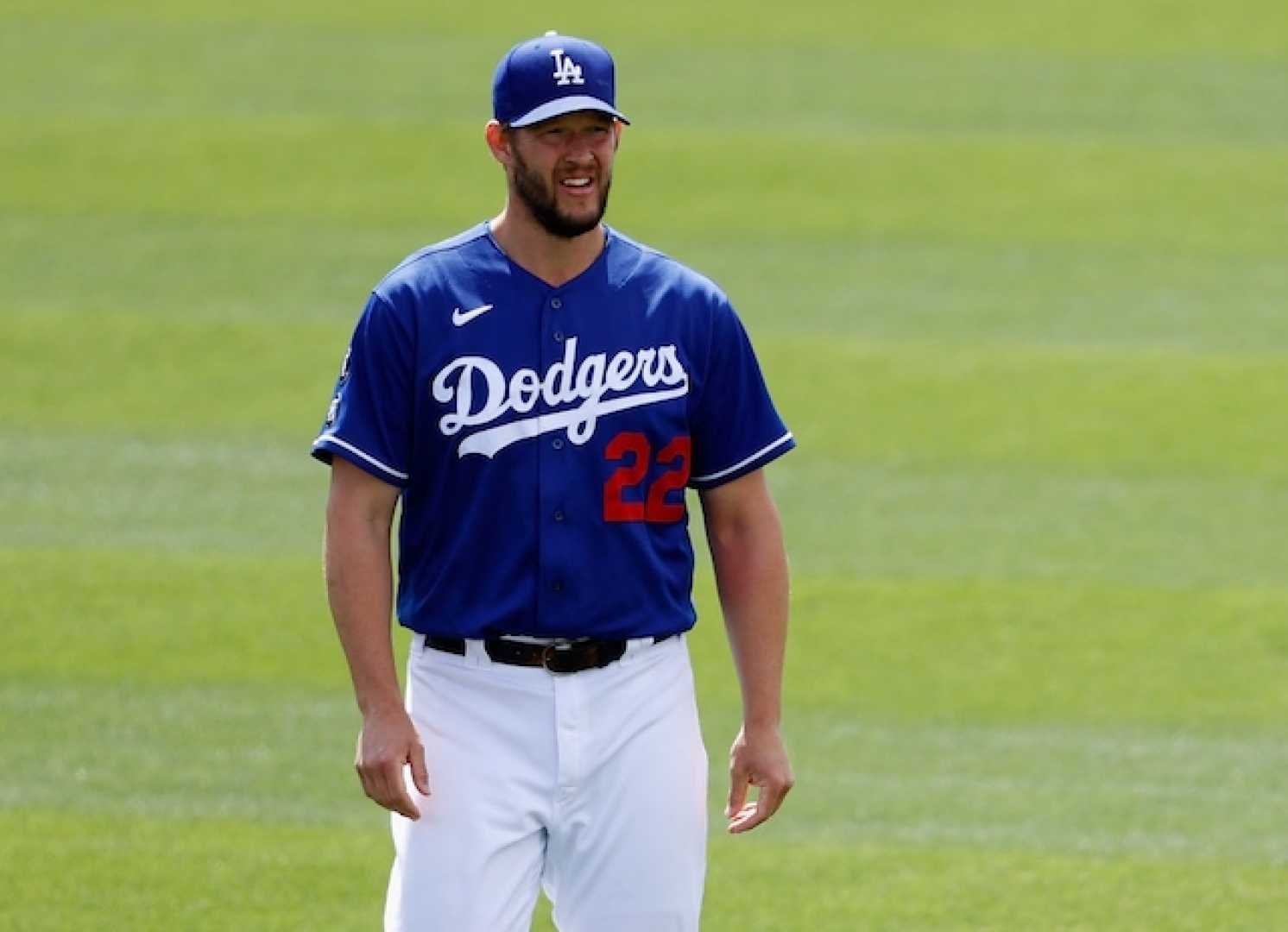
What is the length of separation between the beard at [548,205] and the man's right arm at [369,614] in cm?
54

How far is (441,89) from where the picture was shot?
1293cm

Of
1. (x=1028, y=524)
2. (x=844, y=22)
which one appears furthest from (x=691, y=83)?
(x=1028, y=524)

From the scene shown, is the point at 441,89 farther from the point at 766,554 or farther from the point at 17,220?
the point at 766,554

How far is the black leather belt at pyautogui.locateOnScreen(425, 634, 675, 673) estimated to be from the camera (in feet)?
12.7

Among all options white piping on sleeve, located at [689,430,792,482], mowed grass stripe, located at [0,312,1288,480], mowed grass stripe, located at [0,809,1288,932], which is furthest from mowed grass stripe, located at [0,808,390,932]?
mowed grass stripe, located at [0,312,1288,480]

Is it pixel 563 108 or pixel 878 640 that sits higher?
pixel 563 108

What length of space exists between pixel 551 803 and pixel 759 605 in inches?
20.8

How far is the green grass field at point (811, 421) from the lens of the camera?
246 inches

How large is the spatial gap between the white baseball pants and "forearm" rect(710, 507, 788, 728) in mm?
172

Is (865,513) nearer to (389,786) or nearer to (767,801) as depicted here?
(767,801)

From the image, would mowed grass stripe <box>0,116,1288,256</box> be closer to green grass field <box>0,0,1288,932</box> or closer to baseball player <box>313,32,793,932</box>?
green grass field <box>0,0,1288,932</box>

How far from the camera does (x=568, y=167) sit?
12.6 ft

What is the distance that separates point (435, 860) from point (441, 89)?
963cm

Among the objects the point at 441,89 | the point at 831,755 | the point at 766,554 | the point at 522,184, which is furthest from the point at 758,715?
the point at 441,89
